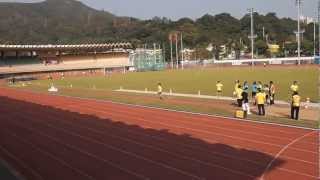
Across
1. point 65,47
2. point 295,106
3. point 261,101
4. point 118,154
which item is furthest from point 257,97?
point 65,47

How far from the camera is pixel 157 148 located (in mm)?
15898

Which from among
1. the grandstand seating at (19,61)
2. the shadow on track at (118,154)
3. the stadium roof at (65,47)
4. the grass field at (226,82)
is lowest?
the shadow on track at (118,154)

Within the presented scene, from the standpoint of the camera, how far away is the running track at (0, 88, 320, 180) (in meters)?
12.5

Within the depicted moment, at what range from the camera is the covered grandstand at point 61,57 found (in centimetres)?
10006

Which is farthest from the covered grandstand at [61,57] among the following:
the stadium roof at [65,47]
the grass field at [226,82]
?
the grass field at [226,82]

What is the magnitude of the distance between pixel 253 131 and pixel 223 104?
1121 centimetres

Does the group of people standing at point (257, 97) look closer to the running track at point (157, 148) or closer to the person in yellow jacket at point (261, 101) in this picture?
the person in yellow jacket at point (261, 101)

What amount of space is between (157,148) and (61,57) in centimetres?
9431

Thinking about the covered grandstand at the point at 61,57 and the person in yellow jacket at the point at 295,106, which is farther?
the covered grandstand at the point at 61,57

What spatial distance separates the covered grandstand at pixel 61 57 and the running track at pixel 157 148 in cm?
7757

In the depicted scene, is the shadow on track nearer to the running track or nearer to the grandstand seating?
the running track

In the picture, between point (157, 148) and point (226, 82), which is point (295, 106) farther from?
point (226, 82)

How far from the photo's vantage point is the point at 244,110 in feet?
73.0

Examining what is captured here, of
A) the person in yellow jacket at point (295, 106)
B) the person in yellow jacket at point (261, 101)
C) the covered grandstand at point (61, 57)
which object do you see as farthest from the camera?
the covered grandstand at point (61, 57)
